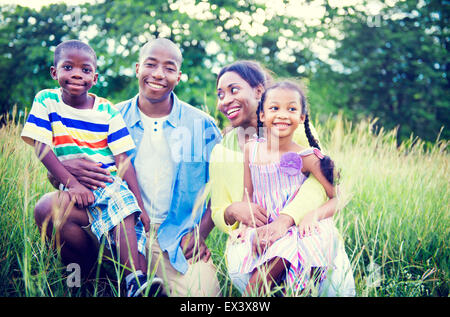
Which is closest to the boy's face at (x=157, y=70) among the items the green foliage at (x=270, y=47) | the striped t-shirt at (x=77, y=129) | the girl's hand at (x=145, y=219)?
the striped t-shirt at (x=77, y=129)

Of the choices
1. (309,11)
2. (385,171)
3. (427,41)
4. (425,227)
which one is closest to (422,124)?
(427,41)

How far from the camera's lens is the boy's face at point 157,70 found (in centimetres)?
207

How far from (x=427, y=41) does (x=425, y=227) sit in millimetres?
9099

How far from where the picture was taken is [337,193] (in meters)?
1.76

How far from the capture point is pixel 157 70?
2057 millimetres

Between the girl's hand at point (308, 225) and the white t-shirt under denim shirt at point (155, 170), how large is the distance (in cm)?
86

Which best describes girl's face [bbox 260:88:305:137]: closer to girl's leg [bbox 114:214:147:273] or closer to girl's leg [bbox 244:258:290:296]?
girl's leg [bbox 244:258:290:296]

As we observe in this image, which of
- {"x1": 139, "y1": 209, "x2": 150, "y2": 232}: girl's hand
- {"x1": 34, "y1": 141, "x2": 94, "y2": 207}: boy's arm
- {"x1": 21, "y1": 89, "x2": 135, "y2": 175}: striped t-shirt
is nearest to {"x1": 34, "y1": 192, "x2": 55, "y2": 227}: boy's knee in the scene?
{"x1": 34, "y1": 141, "x2": 94, "y2": 207}: boy's arm

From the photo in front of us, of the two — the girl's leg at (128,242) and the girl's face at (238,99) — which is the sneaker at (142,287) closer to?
the girl's leg at (128,242)

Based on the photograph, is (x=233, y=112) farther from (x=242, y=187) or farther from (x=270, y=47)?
(x=270, y=47)

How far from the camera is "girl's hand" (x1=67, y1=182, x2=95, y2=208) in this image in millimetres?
1735

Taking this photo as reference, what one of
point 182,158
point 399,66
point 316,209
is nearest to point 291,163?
point 316,209

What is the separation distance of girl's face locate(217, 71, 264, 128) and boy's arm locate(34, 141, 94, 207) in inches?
35.3

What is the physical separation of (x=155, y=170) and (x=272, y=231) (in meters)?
0.85
